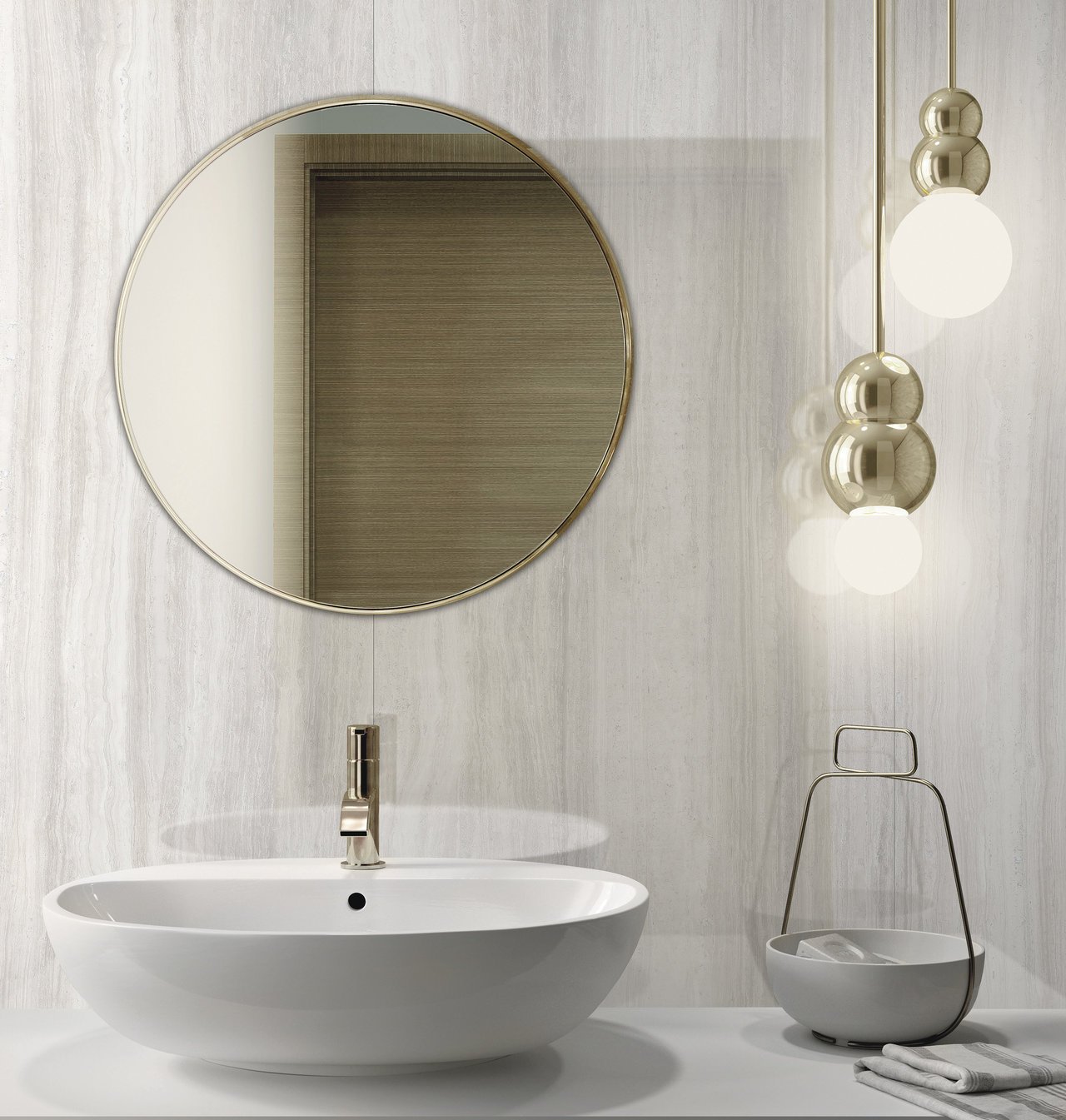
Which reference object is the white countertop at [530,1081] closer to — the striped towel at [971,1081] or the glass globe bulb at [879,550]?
the striped towel at [971,1081]

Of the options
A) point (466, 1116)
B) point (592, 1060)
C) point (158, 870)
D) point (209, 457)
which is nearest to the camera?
point (466, 1116)

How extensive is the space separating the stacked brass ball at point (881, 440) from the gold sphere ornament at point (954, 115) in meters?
0.26

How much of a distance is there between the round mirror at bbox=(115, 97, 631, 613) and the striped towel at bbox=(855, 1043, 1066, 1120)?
66 cm

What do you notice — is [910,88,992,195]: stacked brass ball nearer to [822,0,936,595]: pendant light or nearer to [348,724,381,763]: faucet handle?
[822,0,936,595]: pendant light

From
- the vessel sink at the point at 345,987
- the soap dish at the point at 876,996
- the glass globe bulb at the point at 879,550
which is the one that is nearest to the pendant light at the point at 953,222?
the glass globe bulb at the point at 879,550

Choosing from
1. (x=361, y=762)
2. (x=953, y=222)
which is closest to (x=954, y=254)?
(x=953, y=222)

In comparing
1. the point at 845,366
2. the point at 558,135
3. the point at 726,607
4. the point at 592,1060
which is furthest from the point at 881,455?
the point at 592,1060

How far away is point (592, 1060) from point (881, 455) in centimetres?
70

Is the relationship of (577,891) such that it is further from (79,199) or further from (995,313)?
(79,199)

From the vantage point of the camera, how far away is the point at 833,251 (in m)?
1.32

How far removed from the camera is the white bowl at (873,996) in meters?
1.06

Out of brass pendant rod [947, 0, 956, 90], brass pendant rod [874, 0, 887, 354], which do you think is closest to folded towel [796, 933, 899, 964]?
brass pendant rod [874, 0, 887, 354]

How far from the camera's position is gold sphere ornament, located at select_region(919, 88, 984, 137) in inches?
47.9

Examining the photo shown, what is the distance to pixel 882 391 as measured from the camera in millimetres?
1189
